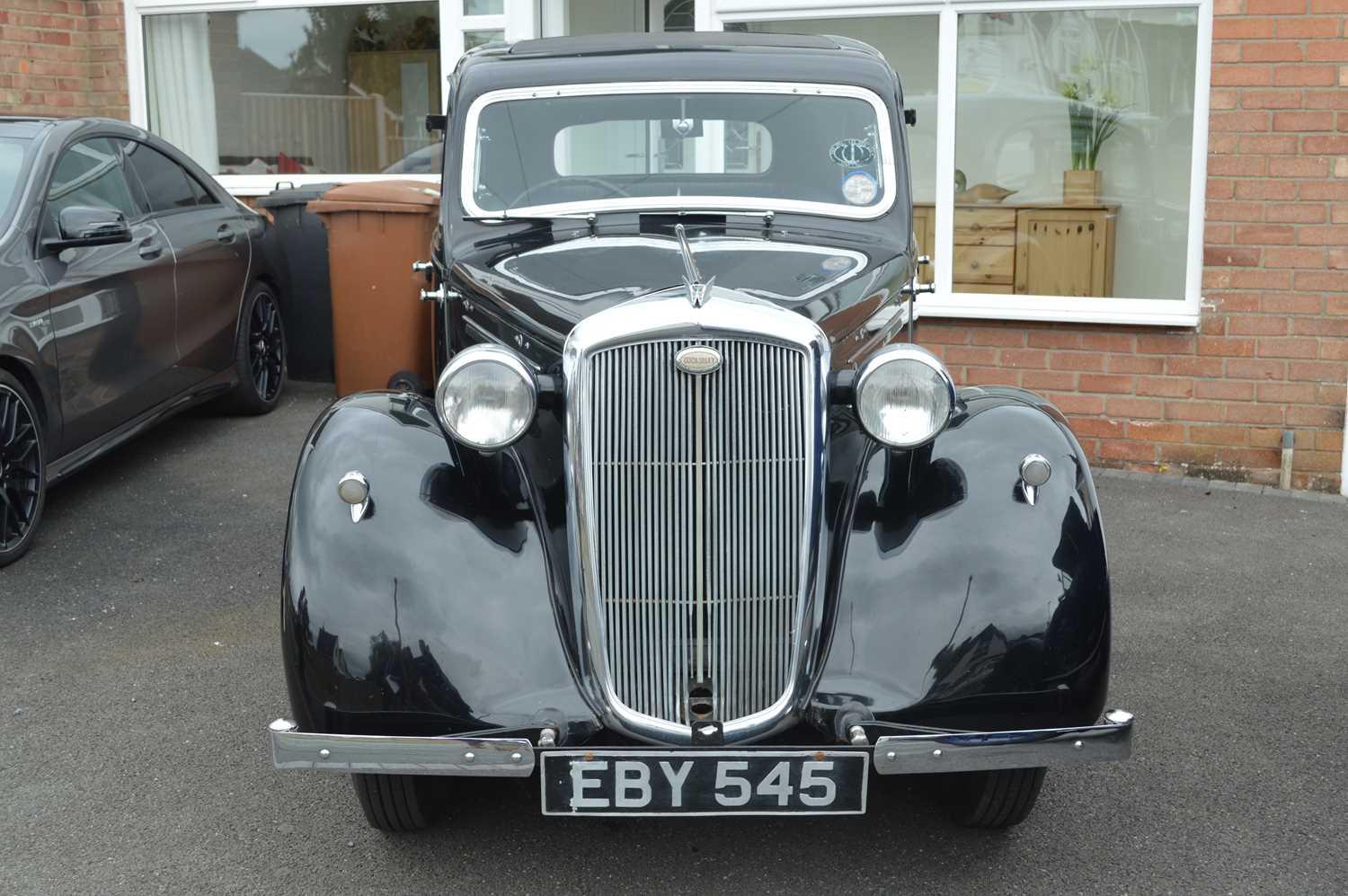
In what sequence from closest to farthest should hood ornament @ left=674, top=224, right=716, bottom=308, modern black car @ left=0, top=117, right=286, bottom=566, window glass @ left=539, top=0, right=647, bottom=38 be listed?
hood ornament @ left=674, top=224, right=716, bottom=308
modern black car @ left=0, top=117, right=286, bottom=566
window glass @ left=539, top=0, right=647, bottom=38

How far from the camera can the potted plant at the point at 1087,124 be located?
7.28m

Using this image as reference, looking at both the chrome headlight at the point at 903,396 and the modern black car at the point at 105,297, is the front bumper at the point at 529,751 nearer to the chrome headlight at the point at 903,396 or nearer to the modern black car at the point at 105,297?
the chrome headlight at the point at 903,396

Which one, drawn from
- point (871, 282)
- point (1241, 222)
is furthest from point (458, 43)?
point (871, 282)

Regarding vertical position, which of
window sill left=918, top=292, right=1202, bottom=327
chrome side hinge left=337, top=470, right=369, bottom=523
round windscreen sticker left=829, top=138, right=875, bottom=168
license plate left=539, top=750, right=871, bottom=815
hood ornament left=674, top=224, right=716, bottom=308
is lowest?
license plate left=539, top=750, right=871, bottom=815

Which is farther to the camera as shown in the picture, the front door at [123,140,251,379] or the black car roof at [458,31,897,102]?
the front door at [123,140,251,379]

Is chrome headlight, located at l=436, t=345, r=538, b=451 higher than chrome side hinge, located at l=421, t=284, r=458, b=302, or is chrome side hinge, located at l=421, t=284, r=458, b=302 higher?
chrome side hinge, located at l=421, t=284, r=458, b=302

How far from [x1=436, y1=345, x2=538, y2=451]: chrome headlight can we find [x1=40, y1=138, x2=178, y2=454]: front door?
3297 millimetres

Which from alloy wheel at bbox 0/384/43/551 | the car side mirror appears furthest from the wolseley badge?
the car side mirror

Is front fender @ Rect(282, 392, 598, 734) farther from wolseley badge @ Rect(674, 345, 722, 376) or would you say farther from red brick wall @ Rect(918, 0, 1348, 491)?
red brick wall @ Rect(918, 0, 1348, 491)

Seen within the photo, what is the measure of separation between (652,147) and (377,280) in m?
3.24

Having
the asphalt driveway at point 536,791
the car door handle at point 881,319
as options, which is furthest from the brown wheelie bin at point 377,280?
the car door handle at point 881,319

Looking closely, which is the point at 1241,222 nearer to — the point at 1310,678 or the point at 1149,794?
the point at 1310,678

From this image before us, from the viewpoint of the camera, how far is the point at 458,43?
8766 millimetres

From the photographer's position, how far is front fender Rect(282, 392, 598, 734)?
9.26ft
